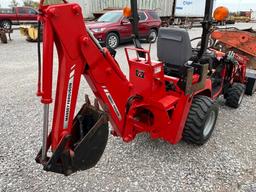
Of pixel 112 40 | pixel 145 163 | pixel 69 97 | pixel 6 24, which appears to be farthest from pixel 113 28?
pixel 6 24

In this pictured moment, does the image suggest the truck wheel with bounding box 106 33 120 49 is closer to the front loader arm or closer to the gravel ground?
the gravel ground

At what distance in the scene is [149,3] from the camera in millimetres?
17453

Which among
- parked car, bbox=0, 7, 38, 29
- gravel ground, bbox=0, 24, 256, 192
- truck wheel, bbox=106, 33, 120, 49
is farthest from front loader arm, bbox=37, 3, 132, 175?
parked car, bbox=0, 7, 38, 29

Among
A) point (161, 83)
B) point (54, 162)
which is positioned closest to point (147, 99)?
point (161, 83)

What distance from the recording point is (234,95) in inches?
175

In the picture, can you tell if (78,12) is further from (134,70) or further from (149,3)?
(149,3)

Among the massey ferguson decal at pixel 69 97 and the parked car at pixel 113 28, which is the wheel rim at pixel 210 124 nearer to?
the massey ferguson decal at pixel 69 97

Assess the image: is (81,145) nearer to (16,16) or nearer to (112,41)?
(112,41)

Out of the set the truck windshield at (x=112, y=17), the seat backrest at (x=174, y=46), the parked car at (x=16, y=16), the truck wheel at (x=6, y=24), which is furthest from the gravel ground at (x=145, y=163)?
the parked car at (x=16, y=16)

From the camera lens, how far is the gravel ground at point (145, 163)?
259 centimetres

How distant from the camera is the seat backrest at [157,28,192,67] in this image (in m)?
2.75

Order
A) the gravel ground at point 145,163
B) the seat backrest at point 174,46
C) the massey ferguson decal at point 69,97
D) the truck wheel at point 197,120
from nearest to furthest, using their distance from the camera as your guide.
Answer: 1. the massey ferguson decal at point 69,97
2. the gravel ground at point 145,163
3. the seat backrest at point 174,46
4. the truck wheel at point 197,120

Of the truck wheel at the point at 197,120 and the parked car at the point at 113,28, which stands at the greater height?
the parked car at the point at 113,28

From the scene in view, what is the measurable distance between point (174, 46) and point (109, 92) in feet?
3.50
